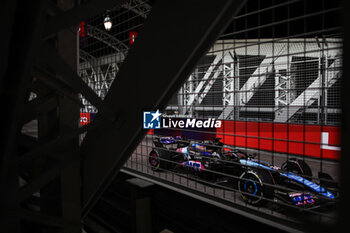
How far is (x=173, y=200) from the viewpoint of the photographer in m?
2.23

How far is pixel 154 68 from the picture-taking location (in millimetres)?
1531

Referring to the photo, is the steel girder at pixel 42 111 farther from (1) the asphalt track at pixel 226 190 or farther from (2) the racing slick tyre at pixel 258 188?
(2) the racing slick tyre at pixel 258 188

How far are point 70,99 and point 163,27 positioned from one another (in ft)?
3.96

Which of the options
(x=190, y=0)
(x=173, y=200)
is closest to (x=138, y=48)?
(x=190, y=0)

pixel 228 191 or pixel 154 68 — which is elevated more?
pixel 154 68

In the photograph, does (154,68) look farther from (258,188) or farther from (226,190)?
(226,190)

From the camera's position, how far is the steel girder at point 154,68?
1.28m

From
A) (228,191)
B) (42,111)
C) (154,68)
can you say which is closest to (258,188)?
(228,191)

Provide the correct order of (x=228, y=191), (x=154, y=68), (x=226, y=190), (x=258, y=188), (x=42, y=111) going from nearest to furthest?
(x=154, y=68) < (x=42, y=111) < (x=258, y=188) < (x=226, y=190) < (x=228, y=191)

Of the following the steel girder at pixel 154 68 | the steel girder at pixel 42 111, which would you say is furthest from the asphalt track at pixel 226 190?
the steel girder at pixel 42 111

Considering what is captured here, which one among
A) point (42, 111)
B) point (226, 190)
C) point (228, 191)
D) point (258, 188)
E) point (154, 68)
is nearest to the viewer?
point (154, 68)

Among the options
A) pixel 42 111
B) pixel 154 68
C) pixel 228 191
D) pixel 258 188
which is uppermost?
pixel 154 68

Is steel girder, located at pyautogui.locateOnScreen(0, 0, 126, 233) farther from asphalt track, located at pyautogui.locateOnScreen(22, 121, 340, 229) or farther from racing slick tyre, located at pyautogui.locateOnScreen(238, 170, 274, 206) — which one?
racing slick tyre, located at pyautogui.locateOnScreen(238, 170, 274, 206)

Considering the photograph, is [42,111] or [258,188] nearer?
[42,111]
